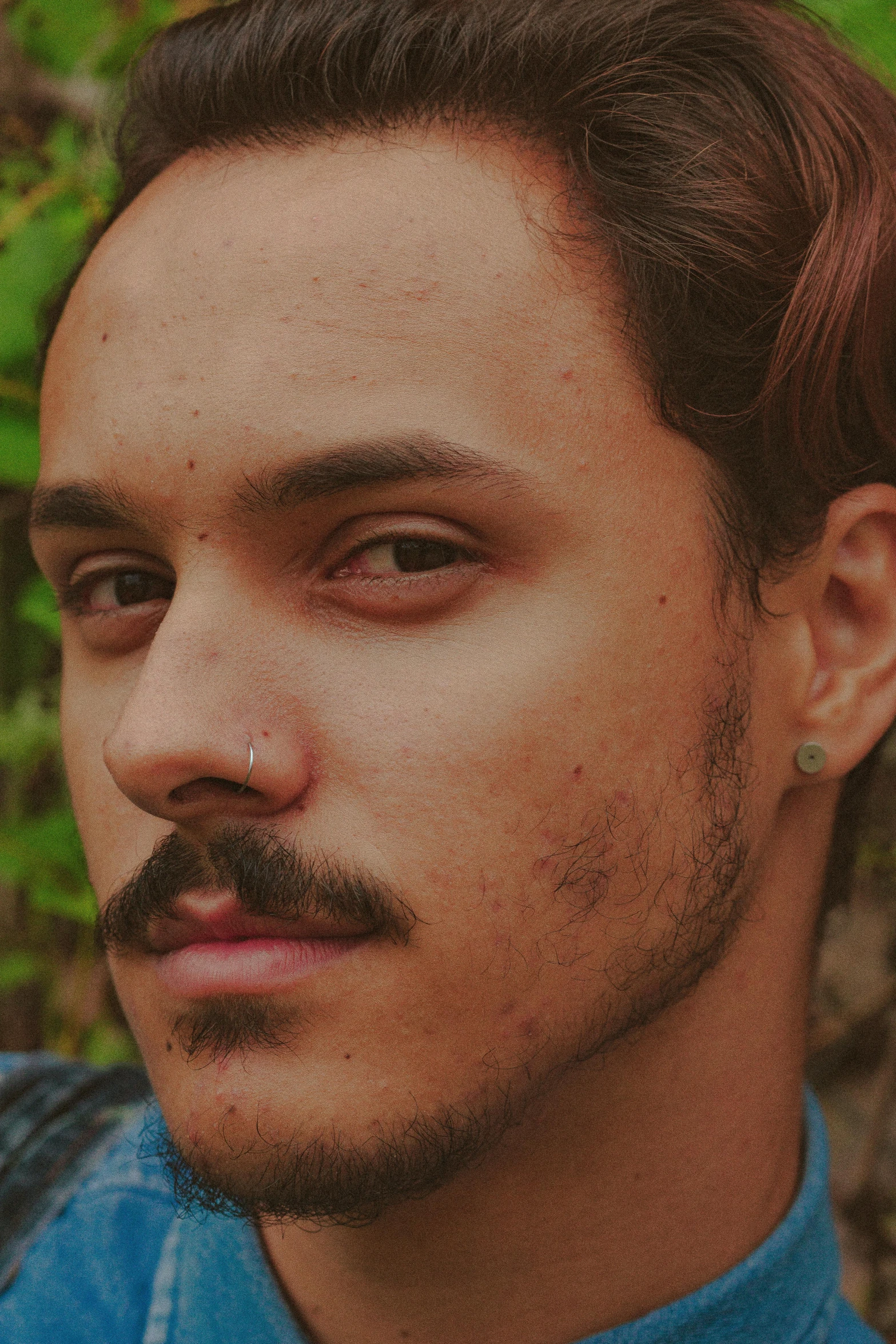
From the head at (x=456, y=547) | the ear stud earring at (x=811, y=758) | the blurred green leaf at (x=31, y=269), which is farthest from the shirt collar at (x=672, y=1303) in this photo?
the blurred green leaf at (x=31, y=269)

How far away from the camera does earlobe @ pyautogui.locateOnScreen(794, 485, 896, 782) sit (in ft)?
6.06

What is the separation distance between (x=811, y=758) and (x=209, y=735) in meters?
0.88

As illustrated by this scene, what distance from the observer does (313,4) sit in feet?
6.44

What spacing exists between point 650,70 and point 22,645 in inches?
76.3

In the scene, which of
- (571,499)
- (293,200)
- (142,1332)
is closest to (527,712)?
(571,499)

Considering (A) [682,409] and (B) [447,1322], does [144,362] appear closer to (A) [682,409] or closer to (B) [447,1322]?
(A) [682,409]

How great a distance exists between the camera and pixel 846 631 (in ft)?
6.24

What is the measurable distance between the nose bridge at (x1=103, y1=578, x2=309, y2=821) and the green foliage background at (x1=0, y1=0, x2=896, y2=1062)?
72 cm

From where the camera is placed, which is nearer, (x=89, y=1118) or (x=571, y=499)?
(x=571, y=499)

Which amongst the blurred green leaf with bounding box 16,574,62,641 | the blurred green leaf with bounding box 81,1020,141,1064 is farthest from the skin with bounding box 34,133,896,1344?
the blurred green leaf with bounding box 81,1020,141,1064

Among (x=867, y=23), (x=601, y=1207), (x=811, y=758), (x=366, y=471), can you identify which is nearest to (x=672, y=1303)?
(x=601, y=1207)

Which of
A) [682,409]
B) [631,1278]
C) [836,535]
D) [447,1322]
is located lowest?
Answer: [447,1322]

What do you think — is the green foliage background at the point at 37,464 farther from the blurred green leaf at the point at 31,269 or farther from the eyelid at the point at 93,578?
the eyelid at the point at 93,578

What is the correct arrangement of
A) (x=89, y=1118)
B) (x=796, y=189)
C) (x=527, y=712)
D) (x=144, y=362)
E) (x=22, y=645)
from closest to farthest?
(x=527, y=712), (x=144, y=362), (x=796, y=189), (x=89, y=1118), (x=22, y=645)
